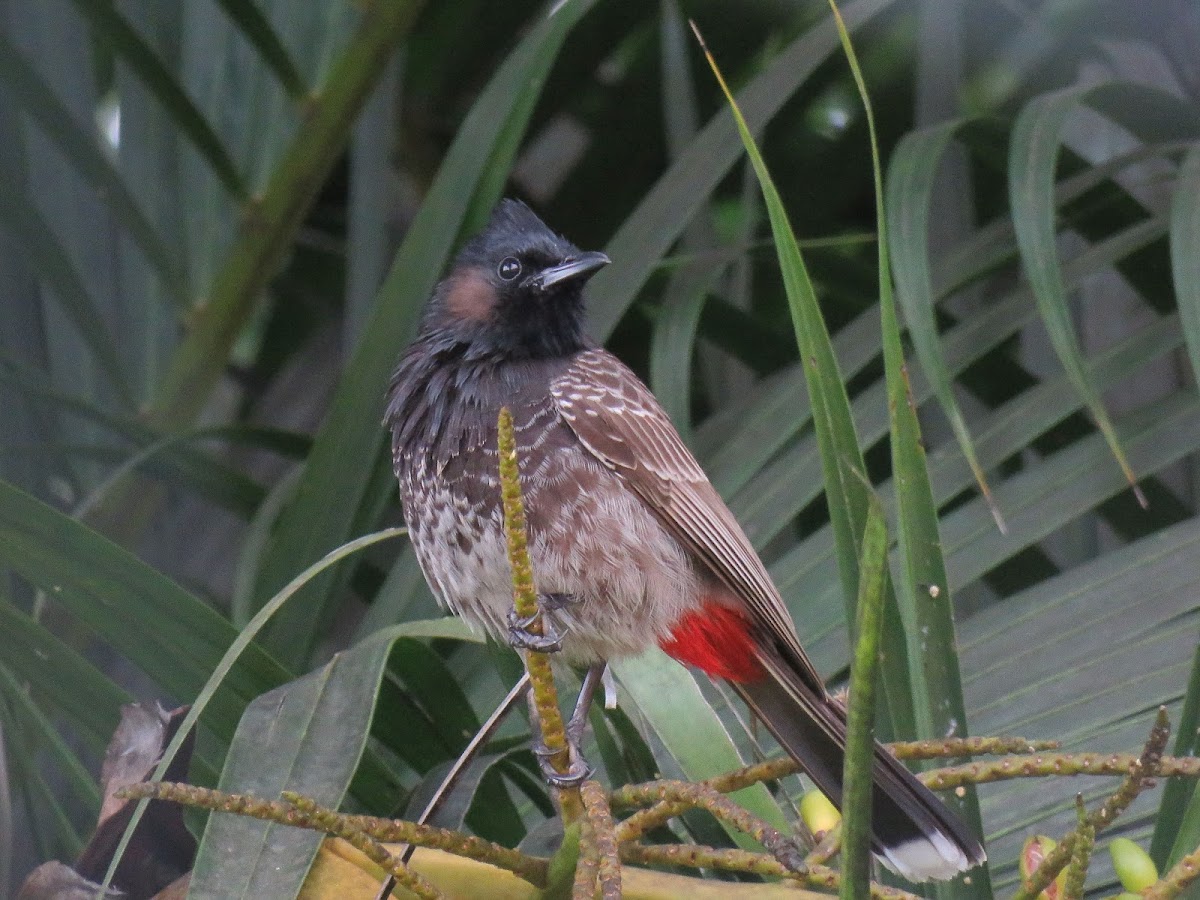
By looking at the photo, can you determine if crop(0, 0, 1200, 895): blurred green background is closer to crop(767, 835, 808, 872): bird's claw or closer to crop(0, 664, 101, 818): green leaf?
crop(0, 664, 101, 818): green leaf

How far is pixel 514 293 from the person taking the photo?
2090 mm

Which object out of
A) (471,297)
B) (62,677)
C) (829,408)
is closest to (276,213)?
(471,297)

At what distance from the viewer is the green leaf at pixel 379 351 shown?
1898mm

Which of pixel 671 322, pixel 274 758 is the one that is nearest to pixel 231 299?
pixel 671 322

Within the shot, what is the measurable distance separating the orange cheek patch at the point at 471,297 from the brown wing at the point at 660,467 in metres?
0.17

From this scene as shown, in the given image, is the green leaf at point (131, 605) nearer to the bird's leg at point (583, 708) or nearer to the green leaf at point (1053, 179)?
the bird's leg at point (583, 708)

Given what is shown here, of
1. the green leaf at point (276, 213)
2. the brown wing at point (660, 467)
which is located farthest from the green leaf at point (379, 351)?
the green leaf at point (276, 213)

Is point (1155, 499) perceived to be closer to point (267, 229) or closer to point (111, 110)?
point (267, 229)

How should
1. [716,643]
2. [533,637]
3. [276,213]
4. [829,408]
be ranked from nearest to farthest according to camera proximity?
[829,408]
[533,637]
[716,643]
[276,213]

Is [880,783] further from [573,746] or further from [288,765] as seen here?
[288,765]

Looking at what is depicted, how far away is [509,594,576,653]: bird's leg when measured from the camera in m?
1.12

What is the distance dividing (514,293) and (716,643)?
0.57 m

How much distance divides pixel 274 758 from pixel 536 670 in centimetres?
29

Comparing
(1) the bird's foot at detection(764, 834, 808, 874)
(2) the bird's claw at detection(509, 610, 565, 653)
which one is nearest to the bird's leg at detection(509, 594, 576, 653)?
(2) the bird's claw at detection(509, 610, 565, 653)
